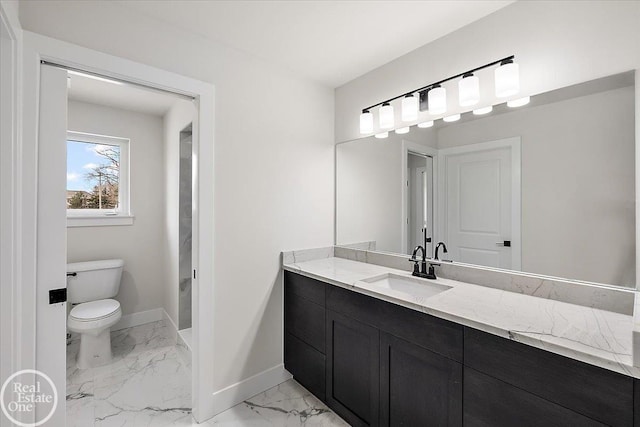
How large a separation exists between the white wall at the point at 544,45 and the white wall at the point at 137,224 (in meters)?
2.76

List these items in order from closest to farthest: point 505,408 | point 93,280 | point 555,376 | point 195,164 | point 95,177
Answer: point 555,376 → point 505,408 → point 195,164 → point 93,280 → point 95,177

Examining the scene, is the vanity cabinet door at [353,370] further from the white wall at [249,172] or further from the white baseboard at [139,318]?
the white baseboard at [139,318]

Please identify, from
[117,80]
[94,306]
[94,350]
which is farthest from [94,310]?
[117,80]

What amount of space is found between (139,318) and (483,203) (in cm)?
345

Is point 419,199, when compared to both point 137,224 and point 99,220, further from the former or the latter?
point 99,220

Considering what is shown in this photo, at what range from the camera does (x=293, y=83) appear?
2.28 meters

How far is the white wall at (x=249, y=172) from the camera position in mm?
1724

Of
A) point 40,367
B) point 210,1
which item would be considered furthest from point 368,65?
point 40,367

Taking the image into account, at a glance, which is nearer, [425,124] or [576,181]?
[576,181]

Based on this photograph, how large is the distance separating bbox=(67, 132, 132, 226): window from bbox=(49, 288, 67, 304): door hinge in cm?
179

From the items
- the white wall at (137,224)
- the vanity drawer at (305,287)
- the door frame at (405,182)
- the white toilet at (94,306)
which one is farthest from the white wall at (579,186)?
the white wall at (137,224)

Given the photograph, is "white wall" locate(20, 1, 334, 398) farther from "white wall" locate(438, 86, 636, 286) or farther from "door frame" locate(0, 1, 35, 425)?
"white wall" locate(438, 86, 636, 286)

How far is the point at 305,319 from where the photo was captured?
2041mm

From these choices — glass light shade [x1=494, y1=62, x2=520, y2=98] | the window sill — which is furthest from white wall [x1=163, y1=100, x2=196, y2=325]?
glass light shade [x1=494, y1=62, x2=520, y2=98]
